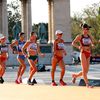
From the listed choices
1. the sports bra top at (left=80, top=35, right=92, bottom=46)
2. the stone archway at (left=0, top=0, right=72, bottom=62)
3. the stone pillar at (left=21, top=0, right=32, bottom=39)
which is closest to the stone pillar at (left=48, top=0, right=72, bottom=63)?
the stone archway at (left=0, top=0, right=72, bottom=62)

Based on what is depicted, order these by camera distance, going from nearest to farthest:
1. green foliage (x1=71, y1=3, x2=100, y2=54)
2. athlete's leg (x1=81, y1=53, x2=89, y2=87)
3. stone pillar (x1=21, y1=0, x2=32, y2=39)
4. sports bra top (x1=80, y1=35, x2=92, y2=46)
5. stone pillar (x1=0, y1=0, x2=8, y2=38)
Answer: athlete's leg (x1=81, y1=53, x2=89, y2=87) < sports bra top (x1=80, y1=35, x2=92, y2=46) < stone pillar (x1=0, y1=0, x2=8, y2=38) < stone pillar (x1=21, y1=0, x2=32, y2=39) < green foliage (x1=71, y1=3, x2=100, y2=54)

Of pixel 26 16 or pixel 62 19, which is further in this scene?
pixel 26 16

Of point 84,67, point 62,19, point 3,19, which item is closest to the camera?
point 84,67

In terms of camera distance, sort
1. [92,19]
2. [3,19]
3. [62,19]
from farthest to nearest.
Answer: [92,19] → [3,19] → [62,19]

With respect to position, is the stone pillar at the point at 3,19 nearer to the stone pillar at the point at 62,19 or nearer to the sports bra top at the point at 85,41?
the stone pillar at the point at 62,19

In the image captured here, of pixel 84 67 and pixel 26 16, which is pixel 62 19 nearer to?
pixel 26 16

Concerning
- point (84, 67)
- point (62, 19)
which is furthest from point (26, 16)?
point (84, 67)

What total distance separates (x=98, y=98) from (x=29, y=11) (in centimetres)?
3681

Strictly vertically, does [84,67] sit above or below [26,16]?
below

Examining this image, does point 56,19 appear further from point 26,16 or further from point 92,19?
point 92,19

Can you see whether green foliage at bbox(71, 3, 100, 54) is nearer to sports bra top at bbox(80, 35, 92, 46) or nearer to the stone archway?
the stone archway

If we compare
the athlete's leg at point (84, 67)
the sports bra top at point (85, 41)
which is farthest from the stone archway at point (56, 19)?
the athlete's leg at point (84, 67)

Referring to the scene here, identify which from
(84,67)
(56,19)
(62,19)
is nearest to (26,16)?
(56,19)

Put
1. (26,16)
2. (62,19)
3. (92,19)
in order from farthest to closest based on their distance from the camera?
(92,19)
(26,16)
(62,19)
